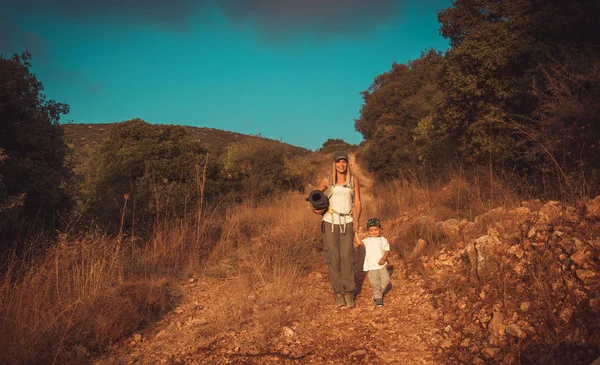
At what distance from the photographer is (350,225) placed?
454 cm

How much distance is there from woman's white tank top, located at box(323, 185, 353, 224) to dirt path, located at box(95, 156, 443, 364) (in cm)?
115

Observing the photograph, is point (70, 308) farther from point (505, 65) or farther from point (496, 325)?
point (505, 65)

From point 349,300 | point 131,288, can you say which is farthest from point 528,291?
point 131,288

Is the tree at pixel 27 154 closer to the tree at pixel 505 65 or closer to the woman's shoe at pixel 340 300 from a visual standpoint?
the woman's shoe at pixel 340 300

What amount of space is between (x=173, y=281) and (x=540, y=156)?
775cm

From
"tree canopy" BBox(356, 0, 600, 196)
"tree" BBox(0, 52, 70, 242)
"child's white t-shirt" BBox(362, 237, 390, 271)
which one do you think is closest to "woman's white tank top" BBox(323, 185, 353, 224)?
"child's white t-shirt" BBox(362, 237, 390, 271)

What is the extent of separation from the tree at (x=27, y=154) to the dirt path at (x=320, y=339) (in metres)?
2.99

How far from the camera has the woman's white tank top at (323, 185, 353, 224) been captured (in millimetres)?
4480

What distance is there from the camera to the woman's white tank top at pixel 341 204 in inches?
176

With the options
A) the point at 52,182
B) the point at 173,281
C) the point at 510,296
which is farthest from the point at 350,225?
the point at 52,182

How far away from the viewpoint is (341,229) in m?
4.52

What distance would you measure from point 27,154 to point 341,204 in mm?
5364

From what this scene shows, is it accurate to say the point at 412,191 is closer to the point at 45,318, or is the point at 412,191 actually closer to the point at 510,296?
the point at 510,296

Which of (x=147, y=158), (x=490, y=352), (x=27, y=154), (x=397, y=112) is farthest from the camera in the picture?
(x=397, y=112)
